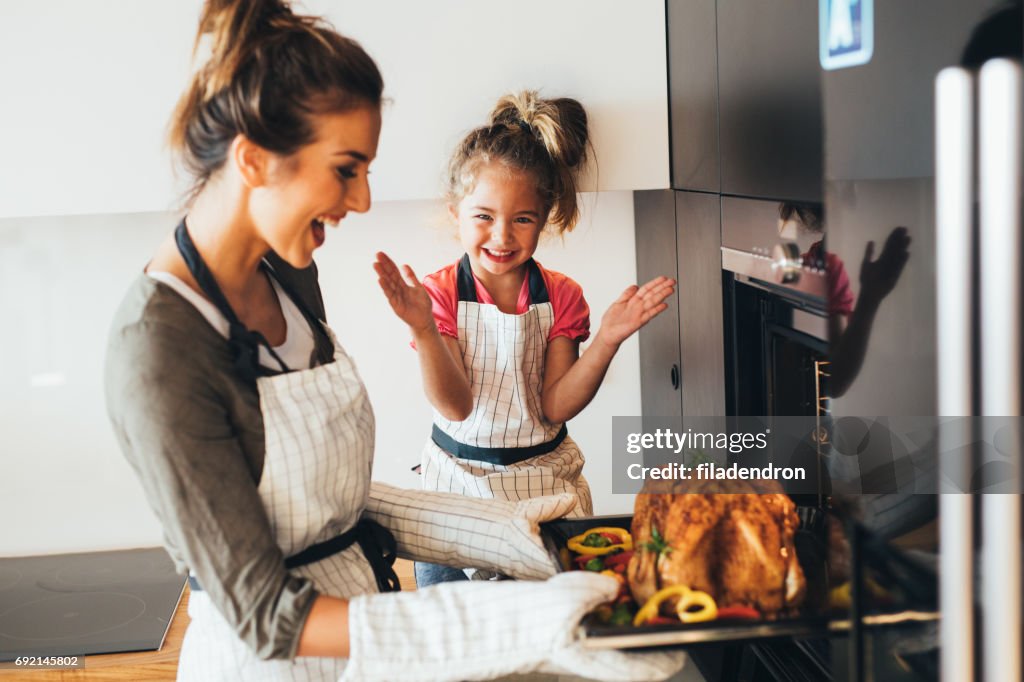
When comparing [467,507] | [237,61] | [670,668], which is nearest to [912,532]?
[670,668]

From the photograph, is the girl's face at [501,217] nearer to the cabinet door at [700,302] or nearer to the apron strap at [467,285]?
the apron strap at [467,285]

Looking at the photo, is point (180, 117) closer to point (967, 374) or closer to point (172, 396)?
point (172, 396)

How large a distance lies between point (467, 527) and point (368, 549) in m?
0.11

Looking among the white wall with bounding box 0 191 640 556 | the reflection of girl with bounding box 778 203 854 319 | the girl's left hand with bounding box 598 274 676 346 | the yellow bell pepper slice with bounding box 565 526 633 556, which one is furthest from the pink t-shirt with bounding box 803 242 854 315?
the white wall with bounding box 0 191 640 556

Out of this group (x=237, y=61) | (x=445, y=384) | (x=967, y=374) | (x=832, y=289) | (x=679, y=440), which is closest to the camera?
(x=967, y=374)

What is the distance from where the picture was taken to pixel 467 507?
1.16 m

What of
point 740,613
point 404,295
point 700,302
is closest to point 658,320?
point 700,302

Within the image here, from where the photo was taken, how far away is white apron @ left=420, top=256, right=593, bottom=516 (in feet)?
5.07

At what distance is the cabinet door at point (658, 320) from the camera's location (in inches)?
68.1

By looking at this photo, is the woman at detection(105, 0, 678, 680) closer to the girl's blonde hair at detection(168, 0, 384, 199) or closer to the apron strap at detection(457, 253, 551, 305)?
the girl's blonde hair at detection(168, 0, 384, 199)

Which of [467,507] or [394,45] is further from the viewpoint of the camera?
[394,45]

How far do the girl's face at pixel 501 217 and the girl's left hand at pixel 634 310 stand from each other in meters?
0.17

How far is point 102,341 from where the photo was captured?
80.7 inches

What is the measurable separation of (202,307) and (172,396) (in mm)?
109
